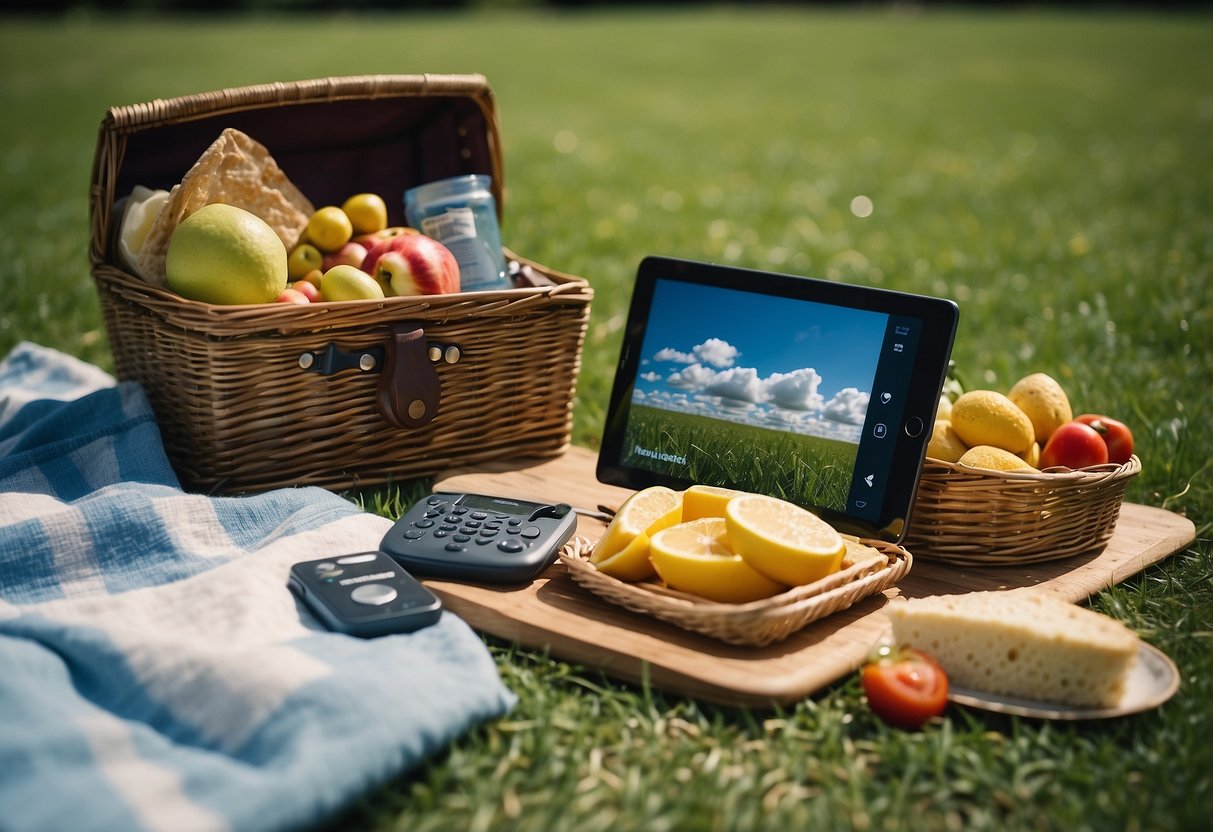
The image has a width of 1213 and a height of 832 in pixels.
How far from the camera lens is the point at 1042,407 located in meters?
2.59

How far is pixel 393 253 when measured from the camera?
112 inches

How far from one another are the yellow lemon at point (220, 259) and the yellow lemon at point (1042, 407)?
178cm

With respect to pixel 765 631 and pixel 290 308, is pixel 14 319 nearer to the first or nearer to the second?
pixel 290 308

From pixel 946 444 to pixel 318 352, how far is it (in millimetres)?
1443

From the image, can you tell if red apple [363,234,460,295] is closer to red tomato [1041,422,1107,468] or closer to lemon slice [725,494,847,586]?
lemon slice [725,494,847,586]

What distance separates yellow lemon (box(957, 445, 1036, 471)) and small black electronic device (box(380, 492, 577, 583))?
0.85 meters

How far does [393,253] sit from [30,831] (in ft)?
5.63

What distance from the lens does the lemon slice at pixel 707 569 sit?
6.69 ft

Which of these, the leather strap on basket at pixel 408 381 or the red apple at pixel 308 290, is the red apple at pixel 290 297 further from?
the leather strap on basket at pixel 408 381

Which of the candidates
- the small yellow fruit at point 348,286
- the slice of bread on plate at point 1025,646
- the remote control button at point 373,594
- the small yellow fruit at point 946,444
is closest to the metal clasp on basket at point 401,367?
the small yellow fruit at point 348,286

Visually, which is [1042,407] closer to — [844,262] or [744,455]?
[744,455]

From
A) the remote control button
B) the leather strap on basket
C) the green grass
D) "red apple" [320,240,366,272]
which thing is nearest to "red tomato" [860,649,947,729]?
the green grass

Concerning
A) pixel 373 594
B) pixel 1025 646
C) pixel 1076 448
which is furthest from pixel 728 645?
pixel 1076 448

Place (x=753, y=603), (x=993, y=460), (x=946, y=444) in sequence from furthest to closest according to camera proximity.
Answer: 1. (x=946, y=444)
2. (x=993, y=460)
3. (x=753, y=603)
